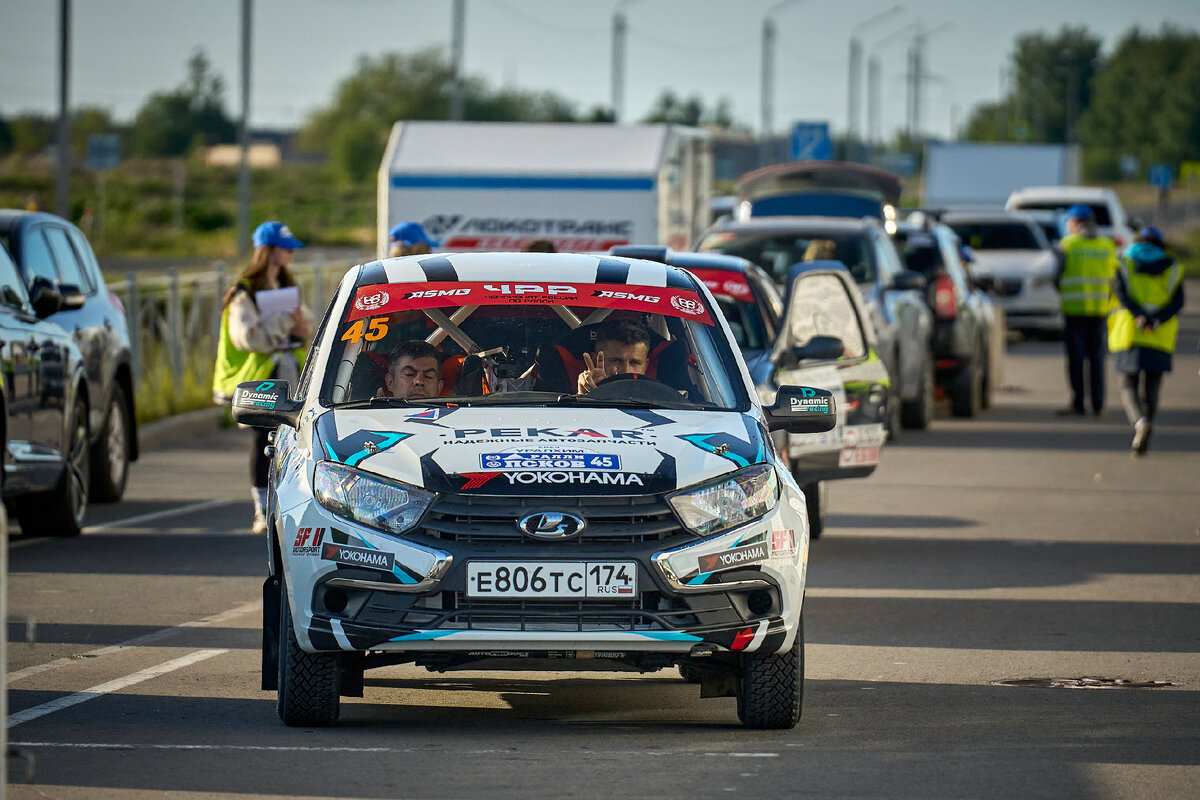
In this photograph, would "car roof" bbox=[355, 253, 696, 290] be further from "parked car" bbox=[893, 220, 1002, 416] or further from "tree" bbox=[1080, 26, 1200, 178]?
"tree" bbox=[1080, 26, 1200, 178]

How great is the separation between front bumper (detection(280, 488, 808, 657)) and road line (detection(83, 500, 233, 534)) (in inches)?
269

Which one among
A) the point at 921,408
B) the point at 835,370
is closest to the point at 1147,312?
the point at 921,408

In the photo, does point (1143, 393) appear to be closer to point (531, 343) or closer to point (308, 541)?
point (531, 343)

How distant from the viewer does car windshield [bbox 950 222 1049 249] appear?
3195cm

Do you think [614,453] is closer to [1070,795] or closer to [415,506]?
[415,506]

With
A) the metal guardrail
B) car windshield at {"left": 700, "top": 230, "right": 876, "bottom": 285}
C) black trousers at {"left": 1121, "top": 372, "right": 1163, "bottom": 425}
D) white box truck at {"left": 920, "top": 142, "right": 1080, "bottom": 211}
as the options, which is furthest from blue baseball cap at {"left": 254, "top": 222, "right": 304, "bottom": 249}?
white box truck at {"left": 920, "top": 142, "right": 1080, "bottom": 211}

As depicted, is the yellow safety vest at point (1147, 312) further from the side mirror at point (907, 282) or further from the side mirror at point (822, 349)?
the side mirror at point (822, 349)

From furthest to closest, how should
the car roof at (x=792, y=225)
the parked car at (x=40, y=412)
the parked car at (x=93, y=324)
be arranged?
the car roof at (x=792, y=225) → the parked car at (x=93, y=324) → the parked car at (x=40, y=412)

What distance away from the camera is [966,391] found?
21562mm

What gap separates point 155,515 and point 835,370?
4.60 meters

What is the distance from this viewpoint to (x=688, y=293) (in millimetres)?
7969

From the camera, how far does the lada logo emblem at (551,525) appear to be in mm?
6516

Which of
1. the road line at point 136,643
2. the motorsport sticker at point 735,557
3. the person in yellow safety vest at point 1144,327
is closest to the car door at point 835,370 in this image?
the road line at point 136,643

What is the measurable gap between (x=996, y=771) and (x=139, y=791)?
2537 mm
